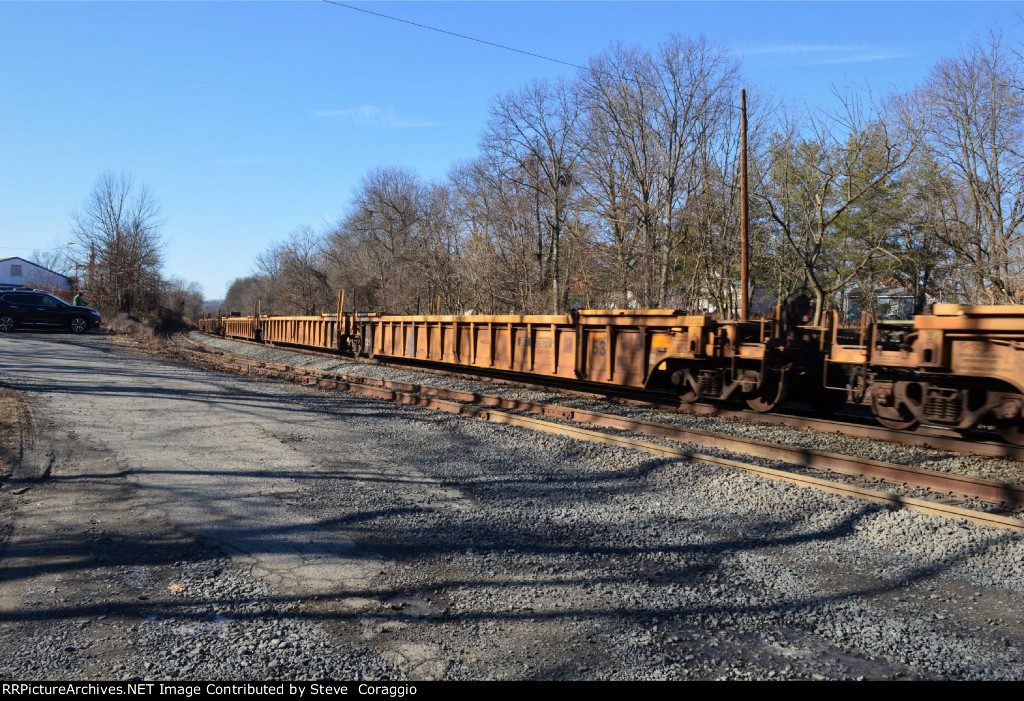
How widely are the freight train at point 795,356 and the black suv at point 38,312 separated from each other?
1984 centimetres

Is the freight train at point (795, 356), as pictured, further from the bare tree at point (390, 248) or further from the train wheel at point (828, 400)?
the bare tree at point (390, 248)

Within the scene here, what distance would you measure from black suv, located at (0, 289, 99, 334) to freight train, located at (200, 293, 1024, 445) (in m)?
19.8

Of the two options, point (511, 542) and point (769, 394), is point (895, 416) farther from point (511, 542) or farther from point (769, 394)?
point (511, 542)

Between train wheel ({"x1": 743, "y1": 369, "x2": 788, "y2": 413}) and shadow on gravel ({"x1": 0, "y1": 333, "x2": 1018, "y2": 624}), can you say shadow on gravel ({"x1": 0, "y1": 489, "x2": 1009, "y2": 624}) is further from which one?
train wheel ({"x1": 743, "y1": 369, "x2": 788, "y2": 413})

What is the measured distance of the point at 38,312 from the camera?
28.6m

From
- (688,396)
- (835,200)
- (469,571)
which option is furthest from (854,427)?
(835,200)

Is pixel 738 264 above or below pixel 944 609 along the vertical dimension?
above

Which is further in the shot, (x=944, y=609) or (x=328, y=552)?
(x=328, y=552)

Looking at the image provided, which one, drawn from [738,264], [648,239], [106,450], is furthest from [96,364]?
[738,264]

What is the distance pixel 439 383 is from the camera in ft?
56.2

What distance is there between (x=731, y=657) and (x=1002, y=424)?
283 inches

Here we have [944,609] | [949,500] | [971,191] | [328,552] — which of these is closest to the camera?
[944,609]

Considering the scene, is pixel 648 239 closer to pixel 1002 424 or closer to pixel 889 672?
pixel 1002 424

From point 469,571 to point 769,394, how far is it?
8.40m
